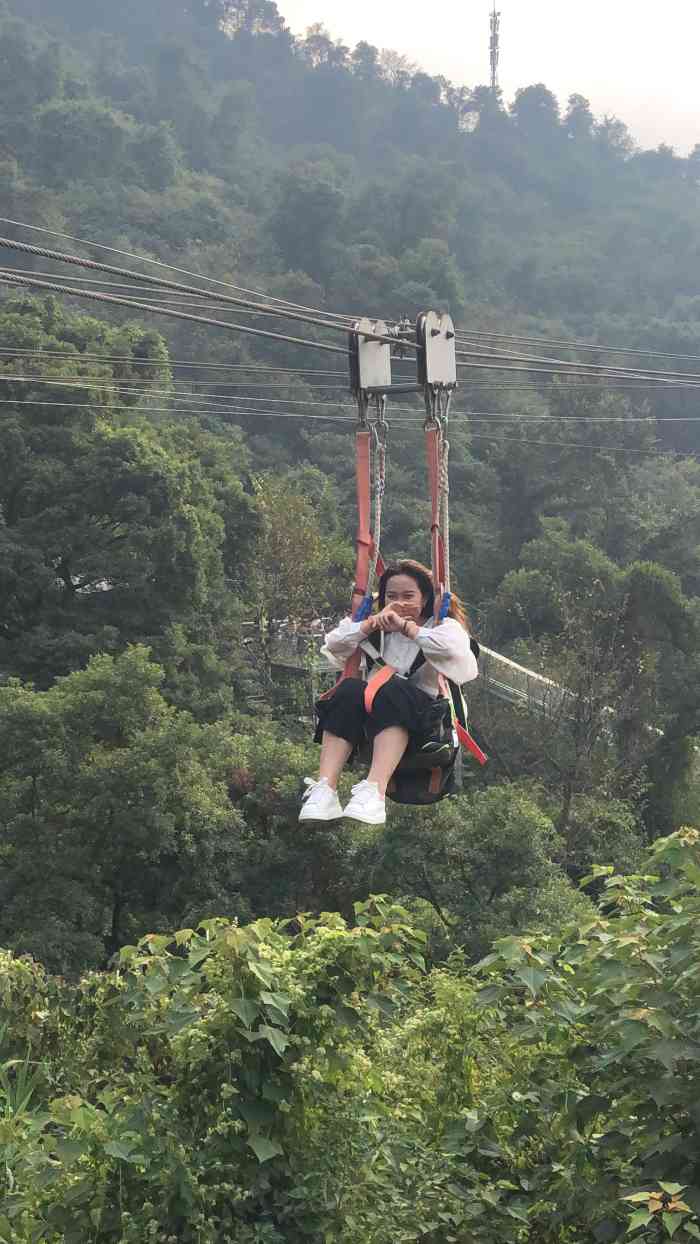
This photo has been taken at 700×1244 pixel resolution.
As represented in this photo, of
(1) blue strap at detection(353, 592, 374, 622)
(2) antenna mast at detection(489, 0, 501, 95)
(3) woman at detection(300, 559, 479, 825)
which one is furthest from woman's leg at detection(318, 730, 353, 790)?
(2) antenna mast at detection(489, 0, 501, 95)

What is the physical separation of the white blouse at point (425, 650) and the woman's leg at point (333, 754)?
0.33m

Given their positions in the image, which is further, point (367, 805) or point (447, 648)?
point (447, 648)

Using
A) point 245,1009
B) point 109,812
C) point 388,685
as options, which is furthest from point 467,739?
point 109,812

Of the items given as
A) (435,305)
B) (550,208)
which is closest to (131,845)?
(435,305)

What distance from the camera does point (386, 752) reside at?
505 cm

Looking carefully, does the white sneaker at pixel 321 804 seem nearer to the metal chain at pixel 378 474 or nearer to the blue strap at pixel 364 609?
the blue strap at pixel 364 609

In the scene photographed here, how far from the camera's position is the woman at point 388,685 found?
16.4 feet

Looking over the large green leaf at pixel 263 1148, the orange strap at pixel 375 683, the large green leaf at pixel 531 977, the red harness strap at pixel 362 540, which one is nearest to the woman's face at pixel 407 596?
the red harness strap at pixel 362 540

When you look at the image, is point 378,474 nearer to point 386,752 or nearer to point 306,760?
point 386,752

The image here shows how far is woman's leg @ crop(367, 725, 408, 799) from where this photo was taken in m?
5.02

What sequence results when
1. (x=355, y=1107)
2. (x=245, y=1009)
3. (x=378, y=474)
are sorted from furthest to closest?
(x=378, y=474)
(x=355, y=1107)
(x=245, y=1009)

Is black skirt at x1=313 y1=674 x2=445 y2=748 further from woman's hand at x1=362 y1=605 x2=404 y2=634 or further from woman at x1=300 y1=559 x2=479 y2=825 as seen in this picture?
woman's hand at x1=362 y1=605 x2=404 y2=634

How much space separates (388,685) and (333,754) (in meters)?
0.31

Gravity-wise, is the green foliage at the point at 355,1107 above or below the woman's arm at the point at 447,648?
below
